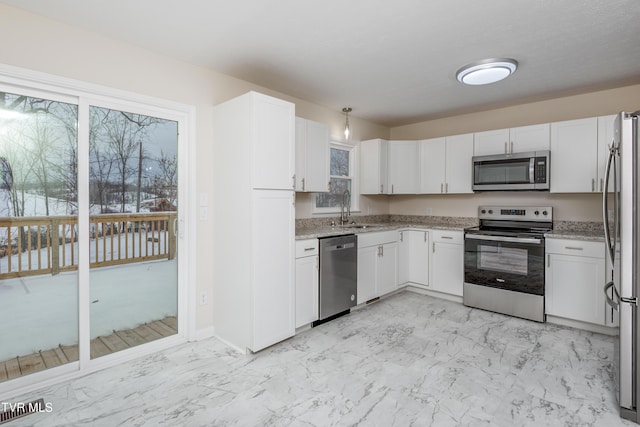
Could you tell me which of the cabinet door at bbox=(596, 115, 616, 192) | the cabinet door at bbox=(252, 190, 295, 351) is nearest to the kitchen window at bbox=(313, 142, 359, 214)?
the cabinet door at bbox=(252, 190, 295, 351)

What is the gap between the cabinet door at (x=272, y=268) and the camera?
2668mm

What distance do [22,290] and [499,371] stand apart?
11.5 ft

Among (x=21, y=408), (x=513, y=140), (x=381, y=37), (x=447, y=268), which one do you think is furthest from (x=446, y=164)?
(x=21, y=408)

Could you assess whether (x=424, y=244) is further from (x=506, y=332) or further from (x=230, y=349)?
(x=230, y=349)

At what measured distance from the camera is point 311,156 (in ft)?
12.2

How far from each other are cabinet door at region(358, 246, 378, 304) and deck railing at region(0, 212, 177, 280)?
2.02m

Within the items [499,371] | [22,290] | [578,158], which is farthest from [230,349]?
[578,158]

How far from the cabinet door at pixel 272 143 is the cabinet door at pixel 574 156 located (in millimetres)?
2972

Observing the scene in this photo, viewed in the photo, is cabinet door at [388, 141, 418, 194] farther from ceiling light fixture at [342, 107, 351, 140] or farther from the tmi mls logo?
the tmi mls logo

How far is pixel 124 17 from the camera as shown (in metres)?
2.20

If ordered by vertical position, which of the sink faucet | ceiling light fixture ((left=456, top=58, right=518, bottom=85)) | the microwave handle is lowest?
the sink faucet

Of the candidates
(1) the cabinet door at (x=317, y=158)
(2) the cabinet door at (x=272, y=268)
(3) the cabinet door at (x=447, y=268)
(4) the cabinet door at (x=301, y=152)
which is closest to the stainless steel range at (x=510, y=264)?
(3) the cabinet door at (x=447, y=268)

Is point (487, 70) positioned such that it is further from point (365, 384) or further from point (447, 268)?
point (365, 384)

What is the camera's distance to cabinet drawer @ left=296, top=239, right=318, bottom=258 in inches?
121
